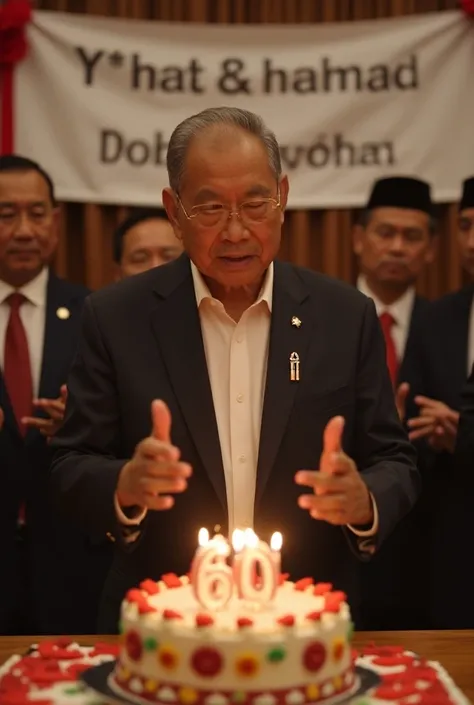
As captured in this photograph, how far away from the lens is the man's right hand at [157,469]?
1.70 metres

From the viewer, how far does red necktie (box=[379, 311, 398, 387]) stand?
3598mm

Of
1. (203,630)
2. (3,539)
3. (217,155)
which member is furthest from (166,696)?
(3,539)

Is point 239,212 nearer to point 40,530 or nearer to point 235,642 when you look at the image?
point 235,642

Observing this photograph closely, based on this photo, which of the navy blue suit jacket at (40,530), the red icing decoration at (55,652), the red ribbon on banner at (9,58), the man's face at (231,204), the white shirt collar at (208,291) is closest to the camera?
the red icing decoration at (55,652)

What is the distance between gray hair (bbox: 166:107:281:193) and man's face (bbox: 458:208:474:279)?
158 cm

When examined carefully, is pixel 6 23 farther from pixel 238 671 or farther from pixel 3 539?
pixel 238 671

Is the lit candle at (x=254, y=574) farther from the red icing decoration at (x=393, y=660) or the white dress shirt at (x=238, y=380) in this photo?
the white dress shirt at (x=238, y=380)

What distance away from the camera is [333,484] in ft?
5.85

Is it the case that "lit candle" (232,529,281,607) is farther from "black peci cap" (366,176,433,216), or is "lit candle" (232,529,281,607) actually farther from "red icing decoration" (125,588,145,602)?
"black peci cap" (366,176,433,216)

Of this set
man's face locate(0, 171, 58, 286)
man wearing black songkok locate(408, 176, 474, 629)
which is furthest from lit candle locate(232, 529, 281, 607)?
man's face locate(0, 171, 58, 286)

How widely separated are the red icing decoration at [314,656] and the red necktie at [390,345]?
6.75 feet

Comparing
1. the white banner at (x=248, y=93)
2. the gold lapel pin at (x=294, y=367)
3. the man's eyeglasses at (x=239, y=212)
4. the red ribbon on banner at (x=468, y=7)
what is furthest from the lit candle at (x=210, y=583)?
the red ribbon on banner at (x=468, y=7)

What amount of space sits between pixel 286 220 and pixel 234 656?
3.22 metres

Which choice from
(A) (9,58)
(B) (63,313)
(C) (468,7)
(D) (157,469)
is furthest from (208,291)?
(C) (468,7)
